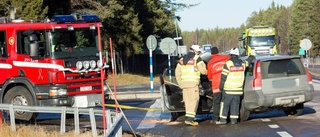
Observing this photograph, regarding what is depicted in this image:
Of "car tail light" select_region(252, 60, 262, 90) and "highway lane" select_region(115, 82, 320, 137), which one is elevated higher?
"car tail light" select_region(252, 60, 262, 90)

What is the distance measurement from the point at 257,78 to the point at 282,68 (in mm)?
736

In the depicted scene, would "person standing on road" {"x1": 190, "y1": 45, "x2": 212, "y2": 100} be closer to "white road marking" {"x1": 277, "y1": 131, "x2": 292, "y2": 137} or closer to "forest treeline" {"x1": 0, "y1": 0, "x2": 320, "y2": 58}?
"white road marking" {"x1": 277, "y1": 131, "x2": 292, "y2": 137}

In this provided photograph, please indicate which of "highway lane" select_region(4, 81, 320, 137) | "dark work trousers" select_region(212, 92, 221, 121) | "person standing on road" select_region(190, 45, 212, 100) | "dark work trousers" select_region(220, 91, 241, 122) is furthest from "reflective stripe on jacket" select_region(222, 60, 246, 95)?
"highway lane" select_region(4, 81, 320, 137)

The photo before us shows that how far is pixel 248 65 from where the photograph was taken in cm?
1367

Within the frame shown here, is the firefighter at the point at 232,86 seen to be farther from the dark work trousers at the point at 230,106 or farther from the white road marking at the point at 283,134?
the white road marking at the point at 283,134

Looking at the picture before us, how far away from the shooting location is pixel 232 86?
43.4 ft

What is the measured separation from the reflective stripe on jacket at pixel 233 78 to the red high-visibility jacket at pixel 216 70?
152 mm

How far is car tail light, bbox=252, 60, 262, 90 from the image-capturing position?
13.2 meters

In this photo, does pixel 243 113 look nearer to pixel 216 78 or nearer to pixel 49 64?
pixel 216 78

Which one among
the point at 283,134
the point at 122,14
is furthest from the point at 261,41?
the point at 283,134

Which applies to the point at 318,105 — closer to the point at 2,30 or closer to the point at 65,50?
the point at 65,50

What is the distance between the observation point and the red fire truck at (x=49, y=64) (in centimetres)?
1445

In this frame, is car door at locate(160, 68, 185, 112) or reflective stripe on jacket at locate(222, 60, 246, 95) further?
car door at locate(160, 68, 185, 112)

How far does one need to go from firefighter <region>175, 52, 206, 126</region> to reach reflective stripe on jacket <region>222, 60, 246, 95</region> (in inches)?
24.7
